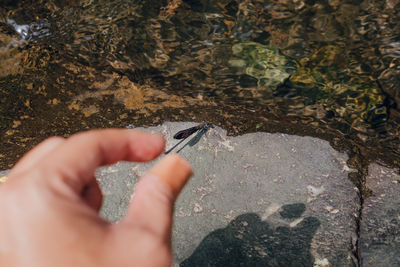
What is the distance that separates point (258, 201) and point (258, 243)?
13.4 inches

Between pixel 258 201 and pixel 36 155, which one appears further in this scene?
pixel 258 201

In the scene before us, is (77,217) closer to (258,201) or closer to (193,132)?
(258,201)

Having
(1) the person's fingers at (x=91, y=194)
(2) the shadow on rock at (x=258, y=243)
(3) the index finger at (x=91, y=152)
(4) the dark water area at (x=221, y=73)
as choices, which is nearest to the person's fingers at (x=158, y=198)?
(3) the index finger at (x=91, y=152)

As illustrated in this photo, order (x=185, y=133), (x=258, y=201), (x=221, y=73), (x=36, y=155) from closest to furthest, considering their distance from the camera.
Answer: (x=36, y=155) → (x=258, y=201) → (x=185, y=133) → (x=221, y=73)

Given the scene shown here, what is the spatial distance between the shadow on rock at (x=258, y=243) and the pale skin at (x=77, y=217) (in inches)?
44.1

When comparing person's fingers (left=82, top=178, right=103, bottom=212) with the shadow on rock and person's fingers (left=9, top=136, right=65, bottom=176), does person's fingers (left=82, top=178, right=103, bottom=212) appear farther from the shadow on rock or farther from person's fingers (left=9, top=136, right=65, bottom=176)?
the shadow on rock

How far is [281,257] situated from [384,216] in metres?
0.85

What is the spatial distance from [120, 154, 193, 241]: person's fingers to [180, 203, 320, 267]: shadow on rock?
112 centimetres

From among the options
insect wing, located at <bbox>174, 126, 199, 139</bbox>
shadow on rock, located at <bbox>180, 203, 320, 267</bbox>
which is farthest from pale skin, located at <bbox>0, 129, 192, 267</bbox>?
insect wing, located at <bbox>174, 126, 199, 139</bbox>

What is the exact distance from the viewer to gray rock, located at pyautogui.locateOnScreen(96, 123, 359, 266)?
228cm

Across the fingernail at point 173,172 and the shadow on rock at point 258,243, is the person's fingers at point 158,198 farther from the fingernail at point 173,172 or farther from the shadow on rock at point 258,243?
the shadow on rock at point 258,243

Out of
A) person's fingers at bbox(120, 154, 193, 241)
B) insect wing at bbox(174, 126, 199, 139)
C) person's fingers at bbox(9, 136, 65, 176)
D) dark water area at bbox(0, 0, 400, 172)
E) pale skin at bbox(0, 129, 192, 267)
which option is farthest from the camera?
dark water area at bbox(0, 0, 400, 172)

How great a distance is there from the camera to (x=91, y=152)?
133 cm

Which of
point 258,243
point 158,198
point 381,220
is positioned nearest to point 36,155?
point 158,198
